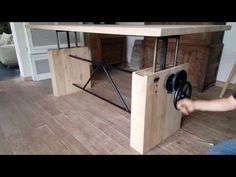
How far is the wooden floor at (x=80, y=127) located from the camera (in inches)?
56.1

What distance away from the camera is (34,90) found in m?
2.63

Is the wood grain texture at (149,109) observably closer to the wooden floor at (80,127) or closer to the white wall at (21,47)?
the wooden floor at (80,127)

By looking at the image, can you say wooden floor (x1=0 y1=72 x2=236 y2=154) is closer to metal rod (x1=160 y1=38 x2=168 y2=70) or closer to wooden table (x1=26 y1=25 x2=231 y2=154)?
wooden table (x1=26 y1=25 x2=231 y2=154)

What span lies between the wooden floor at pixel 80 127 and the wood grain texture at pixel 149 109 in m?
0.10

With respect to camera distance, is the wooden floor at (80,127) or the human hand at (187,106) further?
the wooden floor at (80,127)

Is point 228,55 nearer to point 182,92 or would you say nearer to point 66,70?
point 182,92

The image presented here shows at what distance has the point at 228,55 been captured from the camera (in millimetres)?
2607

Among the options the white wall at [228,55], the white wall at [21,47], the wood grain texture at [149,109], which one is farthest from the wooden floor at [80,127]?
the white wall at [21,47]

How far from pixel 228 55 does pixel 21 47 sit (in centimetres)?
313

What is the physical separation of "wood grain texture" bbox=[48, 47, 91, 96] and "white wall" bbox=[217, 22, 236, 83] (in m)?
1.97

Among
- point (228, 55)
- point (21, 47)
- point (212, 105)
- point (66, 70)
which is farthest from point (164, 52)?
point (21, 47)

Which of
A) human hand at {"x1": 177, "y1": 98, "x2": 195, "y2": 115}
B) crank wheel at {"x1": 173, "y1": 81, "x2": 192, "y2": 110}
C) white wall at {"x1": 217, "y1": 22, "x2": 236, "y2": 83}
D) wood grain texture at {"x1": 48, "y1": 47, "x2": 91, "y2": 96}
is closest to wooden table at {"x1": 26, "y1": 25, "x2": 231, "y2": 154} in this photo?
crank wheel at {"x1": 173, "y1": 81, "x2": 192, "y2": 110}
